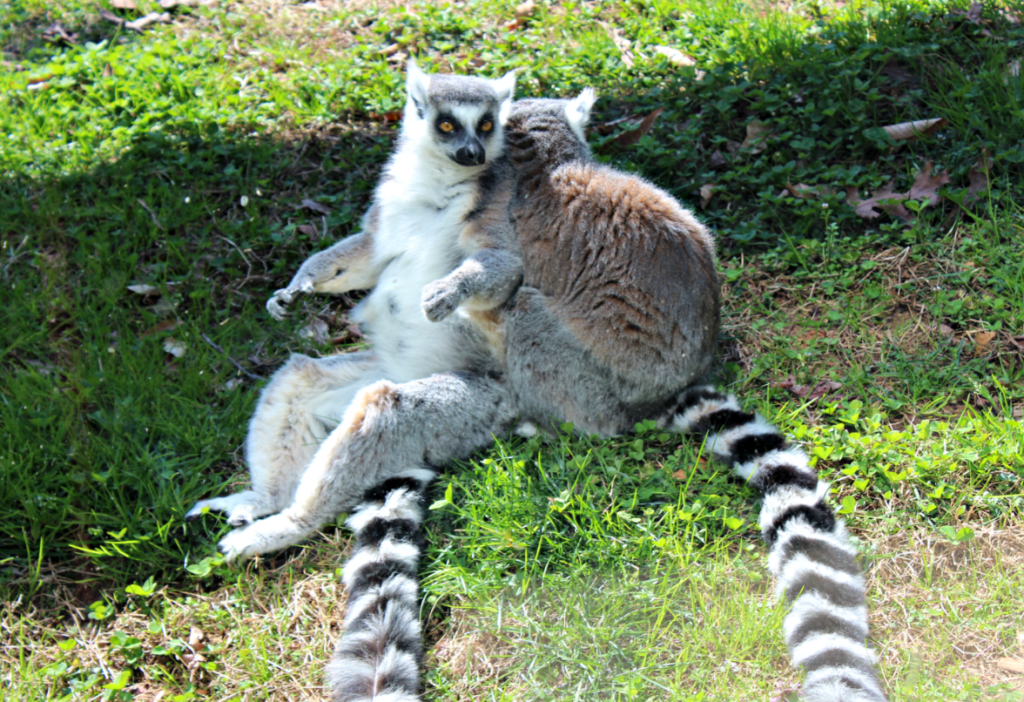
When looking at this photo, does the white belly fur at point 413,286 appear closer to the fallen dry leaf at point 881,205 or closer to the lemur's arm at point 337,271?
the lemur's arm at point 337,271

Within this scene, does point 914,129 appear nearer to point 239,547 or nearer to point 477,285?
point 477,285

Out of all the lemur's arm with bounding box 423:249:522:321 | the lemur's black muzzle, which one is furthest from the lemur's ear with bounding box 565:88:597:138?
the lemur's arm with bounding box 423:249:522:321

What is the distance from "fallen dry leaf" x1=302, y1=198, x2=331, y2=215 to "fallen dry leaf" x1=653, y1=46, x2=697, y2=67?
7.52 feet

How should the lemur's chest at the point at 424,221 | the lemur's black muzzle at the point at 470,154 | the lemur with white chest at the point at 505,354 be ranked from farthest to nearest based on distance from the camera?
the lemur's chest at the point at 424,221, the lemur's black muzzle at the point at 470,154, the lemur with white chest at the point at 505,354

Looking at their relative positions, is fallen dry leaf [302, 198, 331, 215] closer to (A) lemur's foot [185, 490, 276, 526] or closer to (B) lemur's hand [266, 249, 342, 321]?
(B) lemur's hand [266, 249, 342, 321]

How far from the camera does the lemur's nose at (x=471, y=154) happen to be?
11.3 feet

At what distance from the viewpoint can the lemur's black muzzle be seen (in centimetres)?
345

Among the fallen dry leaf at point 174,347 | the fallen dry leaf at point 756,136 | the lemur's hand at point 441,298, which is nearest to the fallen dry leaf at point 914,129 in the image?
the fallen dry leaf at point 756,136

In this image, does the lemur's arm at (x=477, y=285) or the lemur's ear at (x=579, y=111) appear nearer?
the lemur's arm at (x=477, y=285)

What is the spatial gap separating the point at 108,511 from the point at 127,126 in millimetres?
2849

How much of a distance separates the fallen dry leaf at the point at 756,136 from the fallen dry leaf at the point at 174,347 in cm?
310

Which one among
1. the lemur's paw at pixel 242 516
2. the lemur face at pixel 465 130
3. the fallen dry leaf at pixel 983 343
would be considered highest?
the lemur face at pixel 465 130

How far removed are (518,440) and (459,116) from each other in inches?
56.5

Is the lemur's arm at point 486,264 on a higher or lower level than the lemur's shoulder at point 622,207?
lower
